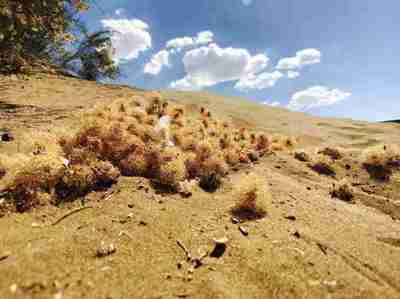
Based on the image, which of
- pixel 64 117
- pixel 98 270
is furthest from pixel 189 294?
pixel 64 117

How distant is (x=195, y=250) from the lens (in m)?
2.56

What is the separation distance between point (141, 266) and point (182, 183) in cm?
175

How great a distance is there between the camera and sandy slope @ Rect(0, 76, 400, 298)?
80.5 inches

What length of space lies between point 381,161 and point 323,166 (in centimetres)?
151

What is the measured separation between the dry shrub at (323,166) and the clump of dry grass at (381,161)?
86cm

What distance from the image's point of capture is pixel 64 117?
6805 millimetres

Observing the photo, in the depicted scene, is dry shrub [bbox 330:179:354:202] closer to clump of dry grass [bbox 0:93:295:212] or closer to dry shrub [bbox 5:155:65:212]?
clump of dry grass [bbox 0:93:295:212]

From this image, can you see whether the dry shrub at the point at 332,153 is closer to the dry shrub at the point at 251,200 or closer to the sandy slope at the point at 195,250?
the sandy slope at the point at 195,250

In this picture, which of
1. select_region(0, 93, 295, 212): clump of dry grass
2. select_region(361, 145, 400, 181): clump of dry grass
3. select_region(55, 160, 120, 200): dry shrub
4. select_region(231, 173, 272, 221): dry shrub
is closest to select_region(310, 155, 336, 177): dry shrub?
select_region(361, 145, 400, 181): clump of dry grass

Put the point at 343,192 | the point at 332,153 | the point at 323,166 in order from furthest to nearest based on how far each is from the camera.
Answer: the point at 332,153, the point at 323,166, the point at 343,192

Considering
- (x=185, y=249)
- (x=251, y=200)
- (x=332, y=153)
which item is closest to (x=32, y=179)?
(x=185, y=249)

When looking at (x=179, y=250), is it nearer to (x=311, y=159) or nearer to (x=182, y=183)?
(x=182, y=183)

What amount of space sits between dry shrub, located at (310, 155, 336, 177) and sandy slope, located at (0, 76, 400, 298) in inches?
81.7

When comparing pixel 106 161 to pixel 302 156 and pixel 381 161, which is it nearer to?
pixel 302 156
